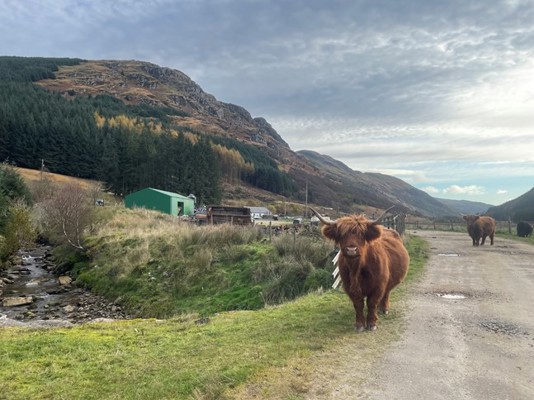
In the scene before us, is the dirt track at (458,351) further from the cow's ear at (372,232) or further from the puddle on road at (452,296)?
the cow's ear at (372,232)

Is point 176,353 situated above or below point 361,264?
below

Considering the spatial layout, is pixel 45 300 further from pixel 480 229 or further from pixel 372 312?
pixel 480 229

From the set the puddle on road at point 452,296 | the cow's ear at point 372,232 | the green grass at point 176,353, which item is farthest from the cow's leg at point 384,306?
the puddle on road at point 452,296

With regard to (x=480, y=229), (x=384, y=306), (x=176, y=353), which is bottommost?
(x=176, y=353)

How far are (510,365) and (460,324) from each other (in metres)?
2.25

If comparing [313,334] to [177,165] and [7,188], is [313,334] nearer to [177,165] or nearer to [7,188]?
[7,188]

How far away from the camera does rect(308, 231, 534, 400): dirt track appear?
16.6 ft

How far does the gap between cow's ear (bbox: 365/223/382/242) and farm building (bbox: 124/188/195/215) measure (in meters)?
46.2

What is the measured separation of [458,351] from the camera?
6.52 meters

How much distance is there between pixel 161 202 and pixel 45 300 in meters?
35.8

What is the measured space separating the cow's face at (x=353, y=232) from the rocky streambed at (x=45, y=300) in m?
9.49

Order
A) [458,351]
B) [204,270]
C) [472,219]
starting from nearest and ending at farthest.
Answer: [458,351]
[204,270]
[472,219]

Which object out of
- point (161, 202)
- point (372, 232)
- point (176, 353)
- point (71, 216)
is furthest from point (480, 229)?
point (161, 202)

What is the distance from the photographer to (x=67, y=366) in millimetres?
6406
